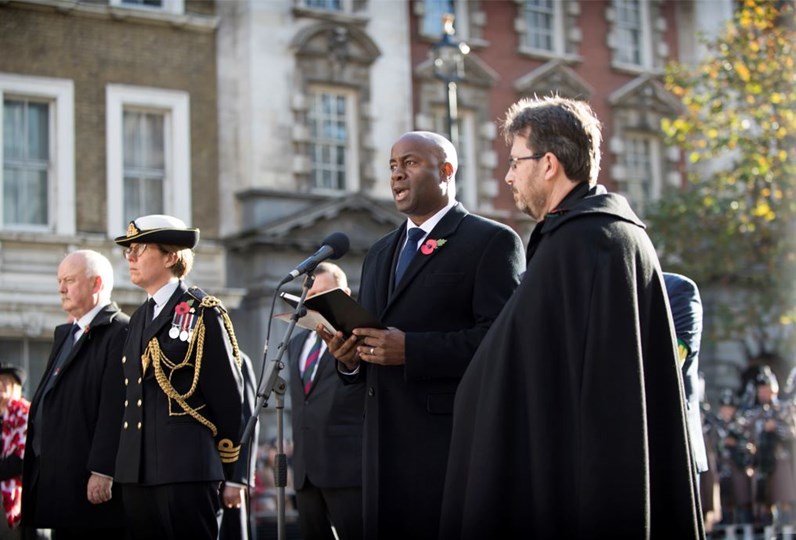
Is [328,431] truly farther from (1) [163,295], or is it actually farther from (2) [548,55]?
(2) [548,55]

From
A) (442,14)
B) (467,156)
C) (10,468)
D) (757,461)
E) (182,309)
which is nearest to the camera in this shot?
(182,309)

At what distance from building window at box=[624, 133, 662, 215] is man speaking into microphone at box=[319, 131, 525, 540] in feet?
75.9

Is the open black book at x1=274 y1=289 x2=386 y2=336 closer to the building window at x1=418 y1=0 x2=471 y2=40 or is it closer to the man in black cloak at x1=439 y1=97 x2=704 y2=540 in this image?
the man in black cloak at x1=439 y1=97 x2=704 y2=540

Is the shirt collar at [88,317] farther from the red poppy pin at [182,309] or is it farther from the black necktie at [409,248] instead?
the black necktie at [409,248]

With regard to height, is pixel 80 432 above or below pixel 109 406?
below

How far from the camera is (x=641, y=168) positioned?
29531mm

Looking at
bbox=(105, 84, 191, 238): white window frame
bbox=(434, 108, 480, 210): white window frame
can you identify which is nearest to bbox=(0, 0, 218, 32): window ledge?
bbox=(105, 84, 191, 238): white window frame

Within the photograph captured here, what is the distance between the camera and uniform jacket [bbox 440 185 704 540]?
4.16m

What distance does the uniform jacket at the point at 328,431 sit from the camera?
781 cm

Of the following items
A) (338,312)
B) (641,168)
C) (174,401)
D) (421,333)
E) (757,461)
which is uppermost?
(641,168)

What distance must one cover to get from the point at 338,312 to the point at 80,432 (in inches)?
112

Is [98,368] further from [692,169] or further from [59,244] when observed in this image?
[692,169]

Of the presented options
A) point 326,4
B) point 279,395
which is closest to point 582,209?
point 279,395

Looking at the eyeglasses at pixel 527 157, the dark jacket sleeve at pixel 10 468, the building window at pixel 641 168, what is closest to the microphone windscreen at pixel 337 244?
the eyeglasses at pixel 527 157
